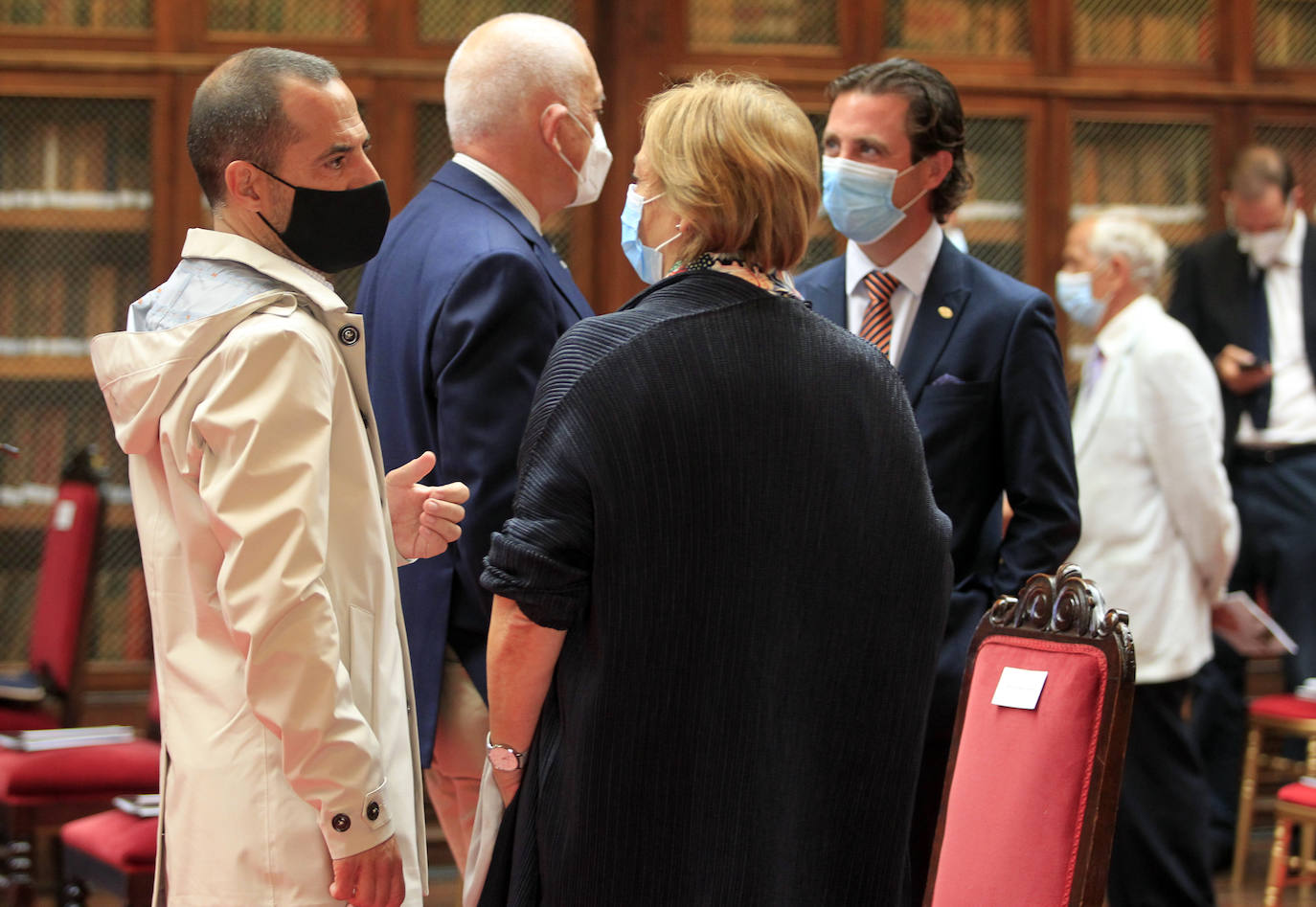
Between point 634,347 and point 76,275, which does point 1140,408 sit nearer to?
point 634,347

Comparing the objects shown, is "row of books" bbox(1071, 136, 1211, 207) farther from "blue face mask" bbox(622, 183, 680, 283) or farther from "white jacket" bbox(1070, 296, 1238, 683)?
"blue face mask" bbox(622, 183, 680, 283)

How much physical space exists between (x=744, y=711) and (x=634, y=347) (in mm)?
424

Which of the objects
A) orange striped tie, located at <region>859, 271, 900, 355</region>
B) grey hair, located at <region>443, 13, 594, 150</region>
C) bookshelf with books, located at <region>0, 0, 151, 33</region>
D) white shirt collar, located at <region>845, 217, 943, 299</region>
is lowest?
orange striped tie, located at <region>859, 271, 900, 355</region>

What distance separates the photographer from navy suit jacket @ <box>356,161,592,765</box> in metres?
2.15

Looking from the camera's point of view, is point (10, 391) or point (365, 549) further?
point (10, 391)

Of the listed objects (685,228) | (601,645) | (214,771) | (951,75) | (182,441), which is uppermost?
(951,75)

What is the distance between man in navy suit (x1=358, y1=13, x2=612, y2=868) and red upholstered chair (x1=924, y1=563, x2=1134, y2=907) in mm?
742

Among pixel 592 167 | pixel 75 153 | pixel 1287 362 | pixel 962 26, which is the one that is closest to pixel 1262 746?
pixel 1287 362

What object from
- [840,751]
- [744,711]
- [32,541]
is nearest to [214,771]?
[744,711]

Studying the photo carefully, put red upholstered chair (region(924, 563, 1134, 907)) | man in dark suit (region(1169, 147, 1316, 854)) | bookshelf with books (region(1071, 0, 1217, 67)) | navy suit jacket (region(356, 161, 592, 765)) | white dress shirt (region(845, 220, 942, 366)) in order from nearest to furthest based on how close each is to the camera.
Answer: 1. red upholstered chair (region(924, 563, 1134, 907))
2. navy suit jacket (region(356, 161, 592, 765))
3. white dress shirt (region(845, 220, 942, 366))
4. man in dark suit (region(1169, 147, 1316, 854))
5. bookshelf with books (region(1071, 0, 1217, 67))

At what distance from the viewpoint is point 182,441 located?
1.57 meters

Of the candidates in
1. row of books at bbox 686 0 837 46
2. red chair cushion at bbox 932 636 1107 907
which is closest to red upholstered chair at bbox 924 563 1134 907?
red chair cushion at bbox 932 636 1107 907

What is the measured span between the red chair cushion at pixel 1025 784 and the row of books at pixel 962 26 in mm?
3393

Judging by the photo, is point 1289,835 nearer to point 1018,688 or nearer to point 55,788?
point 1018,688
